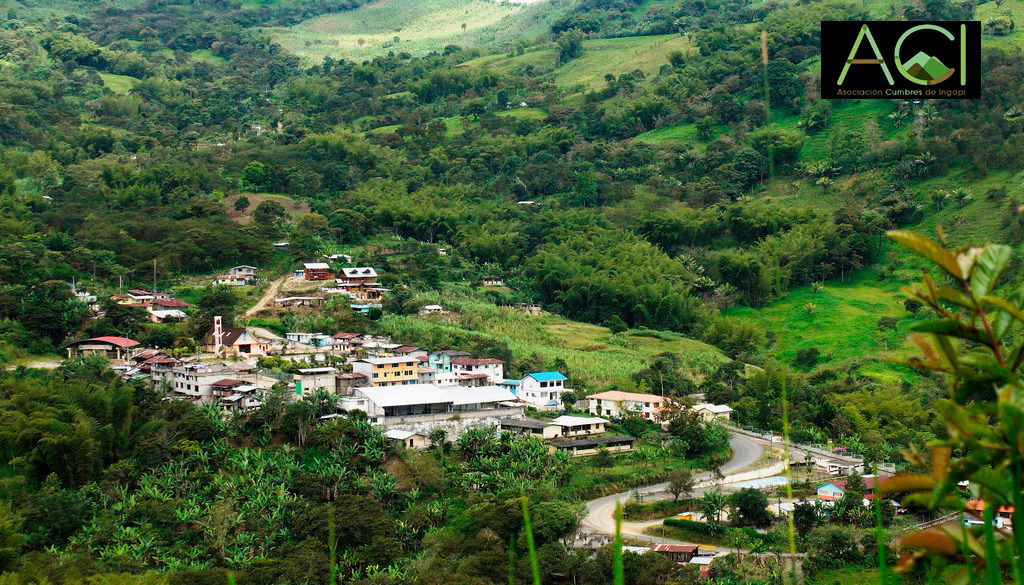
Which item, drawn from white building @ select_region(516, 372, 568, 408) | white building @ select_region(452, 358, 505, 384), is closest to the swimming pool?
white building @ select_region(516, 372, 568, 408)

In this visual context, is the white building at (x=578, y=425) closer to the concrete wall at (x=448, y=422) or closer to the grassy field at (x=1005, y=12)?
the concrete wall at (x=448, y=422)

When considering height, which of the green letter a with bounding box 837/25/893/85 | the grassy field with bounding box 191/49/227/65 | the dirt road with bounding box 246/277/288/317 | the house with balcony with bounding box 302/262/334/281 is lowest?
the dirt road with bounding box 246/277/288/317

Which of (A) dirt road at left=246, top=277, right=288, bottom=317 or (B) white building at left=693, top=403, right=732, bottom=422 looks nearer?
(B) white building at left=693, top=403, right=732, bottom=422

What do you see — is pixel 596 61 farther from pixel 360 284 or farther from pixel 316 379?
pixel 316 379

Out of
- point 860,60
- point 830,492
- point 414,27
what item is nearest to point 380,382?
point 830,492

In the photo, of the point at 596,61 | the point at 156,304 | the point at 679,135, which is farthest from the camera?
the point at 596,61

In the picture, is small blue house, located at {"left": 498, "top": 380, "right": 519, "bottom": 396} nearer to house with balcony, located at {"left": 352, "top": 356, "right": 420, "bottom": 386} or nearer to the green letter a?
house with balcony, located at {"left": 352, "top": 356, "right": 420, "bottom": 386}
